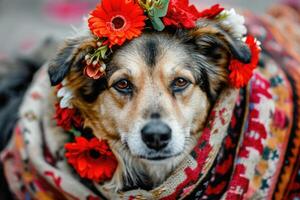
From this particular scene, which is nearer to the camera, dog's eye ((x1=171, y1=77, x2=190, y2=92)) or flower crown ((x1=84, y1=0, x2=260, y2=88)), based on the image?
flower crown ((x1=84, y1=0, x2=260, y2=88))

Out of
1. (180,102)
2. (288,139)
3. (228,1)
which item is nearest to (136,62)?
(180,102)

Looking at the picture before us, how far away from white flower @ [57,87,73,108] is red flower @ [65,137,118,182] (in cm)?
18

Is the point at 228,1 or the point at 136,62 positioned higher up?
the point at 136,62

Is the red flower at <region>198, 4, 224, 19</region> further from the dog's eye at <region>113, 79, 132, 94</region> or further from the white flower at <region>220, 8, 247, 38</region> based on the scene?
the dog's eye at <region>113, 79, 132, 94</region>

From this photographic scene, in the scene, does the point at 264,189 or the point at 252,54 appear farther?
the point at 264,189

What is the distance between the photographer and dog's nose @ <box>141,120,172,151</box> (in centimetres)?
302

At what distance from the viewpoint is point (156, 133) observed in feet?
9.91

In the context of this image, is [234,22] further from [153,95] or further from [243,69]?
[153,95]

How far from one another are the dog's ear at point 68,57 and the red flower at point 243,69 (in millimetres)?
669

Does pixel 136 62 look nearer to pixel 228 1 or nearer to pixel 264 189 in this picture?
pixel 264 189

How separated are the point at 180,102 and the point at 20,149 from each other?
Answer: 1.06m

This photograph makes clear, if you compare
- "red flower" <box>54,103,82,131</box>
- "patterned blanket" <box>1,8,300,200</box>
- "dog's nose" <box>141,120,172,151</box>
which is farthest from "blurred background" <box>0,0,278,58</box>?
"dog's nose" <box>141,120,172,151</box>

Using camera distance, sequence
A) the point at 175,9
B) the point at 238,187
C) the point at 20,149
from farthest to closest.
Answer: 1. the point at 20,149
2. the point at 238,187
3. the point at 175,9

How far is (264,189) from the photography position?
11.3 ft
